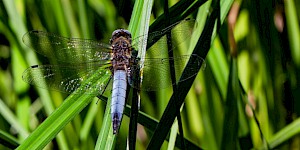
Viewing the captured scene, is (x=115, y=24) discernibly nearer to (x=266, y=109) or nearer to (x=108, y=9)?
(x=108, y=9)

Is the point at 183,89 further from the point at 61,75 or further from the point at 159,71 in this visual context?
the point at 61,75

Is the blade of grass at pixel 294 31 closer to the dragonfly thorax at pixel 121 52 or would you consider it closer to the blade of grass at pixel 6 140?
the dragonfly thorax at pixel 121 52

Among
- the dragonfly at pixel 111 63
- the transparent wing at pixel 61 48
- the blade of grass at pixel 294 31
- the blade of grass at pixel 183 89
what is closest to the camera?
the blade of grass at pixel 183 89

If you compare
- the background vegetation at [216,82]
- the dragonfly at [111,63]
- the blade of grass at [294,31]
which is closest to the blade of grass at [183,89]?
the dragonfly at [111,63]

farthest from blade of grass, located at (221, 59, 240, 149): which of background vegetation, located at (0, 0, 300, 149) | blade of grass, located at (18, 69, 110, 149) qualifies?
blade of grass, located at (18, 69, 110, 149)

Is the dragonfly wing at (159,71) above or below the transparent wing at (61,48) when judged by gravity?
below

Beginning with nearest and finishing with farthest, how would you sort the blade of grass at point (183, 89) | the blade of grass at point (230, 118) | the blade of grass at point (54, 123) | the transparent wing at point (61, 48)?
the blade of grass at point (54, 123) → the blade of grass at point (183, 89) → the transparent wing at point (61, 48) → the blade of grass at point (230, 118)

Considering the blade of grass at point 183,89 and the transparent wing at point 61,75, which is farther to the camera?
the transparent wing at point 61,75

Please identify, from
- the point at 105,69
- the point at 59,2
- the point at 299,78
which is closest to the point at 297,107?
the point at 299,78

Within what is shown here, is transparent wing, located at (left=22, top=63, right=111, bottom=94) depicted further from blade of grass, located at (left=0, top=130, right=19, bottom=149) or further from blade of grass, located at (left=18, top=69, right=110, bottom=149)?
blade of grass, located at (left=18, top=69, right=110, bottom=149)

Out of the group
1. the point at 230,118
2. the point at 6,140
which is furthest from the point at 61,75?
the point at 230,118
